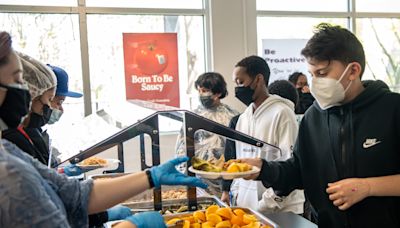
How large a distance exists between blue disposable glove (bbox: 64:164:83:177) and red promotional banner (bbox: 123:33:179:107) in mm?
2411

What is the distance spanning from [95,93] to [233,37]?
1692mm

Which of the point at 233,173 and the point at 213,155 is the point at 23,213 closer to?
the point at 233,173

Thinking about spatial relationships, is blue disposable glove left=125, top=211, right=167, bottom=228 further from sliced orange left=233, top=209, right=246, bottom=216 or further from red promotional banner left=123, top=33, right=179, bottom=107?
red promotional banner left=123, top=33, right=179, bottom=107

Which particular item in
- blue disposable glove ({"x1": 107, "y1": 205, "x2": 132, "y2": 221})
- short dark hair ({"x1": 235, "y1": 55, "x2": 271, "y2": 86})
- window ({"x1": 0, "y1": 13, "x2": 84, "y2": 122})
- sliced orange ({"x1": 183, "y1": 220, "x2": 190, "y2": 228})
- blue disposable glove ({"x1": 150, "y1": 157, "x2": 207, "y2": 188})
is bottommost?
sliced orange ({"x1": 183, "y1": 220, "x2": 190, "y2": 228})

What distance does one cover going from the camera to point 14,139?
1572 millimetres

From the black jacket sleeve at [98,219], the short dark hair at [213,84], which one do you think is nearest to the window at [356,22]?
the short dark hair at [213,84]

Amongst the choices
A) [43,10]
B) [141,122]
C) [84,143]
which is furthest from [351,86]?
[43,10]

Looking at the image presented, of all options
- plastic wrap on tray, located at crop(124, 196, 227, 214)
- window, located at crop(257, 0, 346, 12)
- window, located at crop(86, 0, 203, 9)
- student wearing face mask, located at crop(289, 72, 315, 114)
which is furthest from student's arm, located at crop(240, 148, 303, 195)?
window, located at crop(257, 0, 346, 12)

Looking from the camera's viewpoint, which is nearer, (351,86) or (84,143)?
(351,86)

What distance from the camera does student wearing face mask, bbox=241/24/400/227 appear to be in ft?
4.10

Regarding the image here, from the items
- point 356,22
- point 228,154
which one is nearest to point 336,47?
point 228,154

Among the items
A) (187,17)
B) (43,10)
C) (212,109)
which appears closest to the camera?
(212,109)

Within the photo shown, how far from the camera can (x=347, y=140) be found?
4.34 feet

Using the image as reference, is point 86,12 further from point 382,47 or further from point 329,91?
point 382,47
